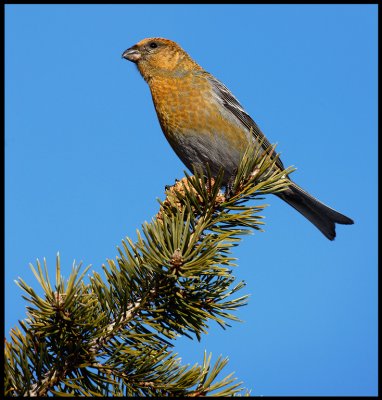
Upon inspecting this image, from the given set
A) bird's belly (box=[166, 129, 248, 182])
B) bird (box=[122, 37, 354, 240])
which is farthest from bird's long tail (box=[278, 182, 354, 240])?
bird's belly (box=[166, 129, 248, 182])

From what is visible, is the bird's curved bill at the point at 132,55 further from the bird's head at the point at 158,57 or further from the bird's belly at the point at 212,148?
the bird's belly at the point at 212,148

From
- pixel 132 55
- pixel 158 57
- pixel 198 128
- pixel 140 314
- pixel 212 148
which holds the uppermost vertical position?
pixel 132 55

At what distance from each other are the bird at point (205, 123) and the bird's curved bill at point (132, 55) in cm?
22

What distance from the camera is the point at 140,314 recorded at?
2.50m

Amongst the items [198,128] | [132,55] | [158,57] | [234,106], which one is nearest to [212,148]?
[198,128]

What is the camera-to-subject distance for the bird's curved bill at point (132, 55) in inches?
238

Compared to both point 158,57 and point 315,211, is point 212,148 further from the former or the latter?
point 158,57

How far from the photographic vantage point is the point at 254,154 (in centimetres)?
315

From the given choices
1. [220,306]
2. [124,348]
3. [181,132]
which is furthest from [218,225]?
[181,132]

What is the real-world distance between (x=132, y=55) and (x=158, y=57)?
12.3 inches

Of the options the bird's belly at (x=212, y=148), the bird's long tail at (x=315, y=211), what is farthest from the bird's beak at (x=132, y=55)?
the bird's long tail at (x=315, y=211)

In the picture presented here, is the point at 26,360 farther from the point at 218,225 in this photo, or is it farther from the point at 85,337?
the point at 218,225

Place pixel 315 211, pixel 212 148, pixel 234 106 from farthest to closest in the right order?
1. pixel 234 106
2. pixel 315 211
3. pixel 212 148

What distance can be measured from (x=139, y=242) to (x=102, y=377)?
2.05ft
